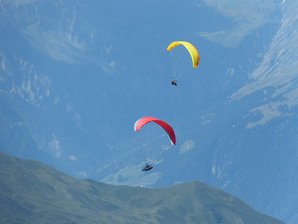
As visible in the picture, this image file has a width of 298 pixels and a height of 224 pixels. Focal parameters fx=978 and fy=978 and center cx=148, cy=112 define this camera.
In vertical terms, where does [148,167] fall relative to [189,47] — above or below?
below

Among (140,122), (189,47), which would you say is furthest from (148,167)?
(189,47)

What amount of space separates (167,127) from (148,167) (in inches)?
419

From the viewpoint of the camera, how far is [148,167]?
6924 inches

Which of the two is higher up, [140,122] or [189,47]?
Answer: [189,47]

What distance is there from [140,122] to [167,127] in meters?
5.17

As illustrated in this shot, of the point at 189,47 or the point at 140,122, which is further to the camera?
the point at 189,47

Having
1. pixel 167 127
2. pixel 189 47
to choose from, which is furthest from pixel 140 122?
pixel 189 47

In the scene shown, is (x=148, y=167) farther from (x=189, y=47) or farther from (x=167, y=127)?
(x=189, y=47)

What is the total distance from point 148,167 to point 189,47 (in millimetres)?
31235

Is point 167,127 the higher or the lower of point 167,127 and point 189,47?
the lower

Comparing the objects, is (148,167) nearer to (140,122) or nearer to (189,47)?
(140,122)

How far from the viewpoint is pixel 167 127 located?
183 metres

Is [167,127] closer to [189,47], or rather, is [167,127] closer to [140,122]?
[140,122]

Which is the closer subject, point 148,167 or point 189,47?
point 148,167
